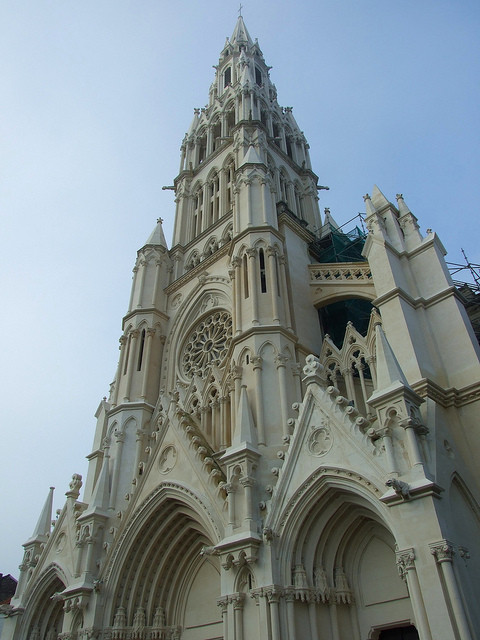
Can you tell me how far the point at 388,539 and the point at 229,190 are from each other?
1781 cm

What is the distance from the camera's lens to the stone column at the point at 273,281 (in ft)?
51.9

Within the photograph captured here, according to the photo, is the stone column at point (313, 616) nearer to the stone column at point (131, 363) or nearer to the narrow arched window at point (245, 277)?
the narrow arched window at point (245, 277)

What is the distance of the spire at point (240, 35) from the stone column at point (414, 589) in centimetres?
3575

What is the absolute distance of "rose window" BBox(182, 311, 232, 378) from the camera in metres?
19.2

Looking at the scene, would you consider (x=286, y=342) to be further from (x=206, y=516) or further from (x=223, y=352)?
(x=206, y=516)

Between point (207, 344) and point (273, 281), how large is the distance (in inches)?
185

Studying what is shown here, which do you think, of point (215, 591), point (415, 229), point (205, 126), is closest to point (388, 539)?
point (215, 591)

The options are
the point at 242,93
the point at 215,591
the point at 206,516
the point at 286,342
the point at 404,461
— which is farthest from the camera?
the point at 242,93

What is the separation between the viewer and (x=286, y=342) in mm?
15352

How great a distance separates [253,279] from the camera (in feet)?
55.1

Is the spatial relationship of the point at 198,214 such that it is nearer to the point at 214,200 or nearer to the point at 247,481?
the point at 214,200

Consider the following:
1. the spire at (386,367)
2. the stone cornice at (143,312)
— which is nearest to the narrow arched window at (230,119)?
the stone cornice at (143,312)

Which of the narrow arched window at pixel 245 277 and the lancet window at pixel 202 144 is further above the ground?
the lancet window at pixel 202 144

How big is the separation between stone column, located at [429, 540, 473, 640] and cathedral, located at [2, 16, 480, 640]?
0.10 ft
